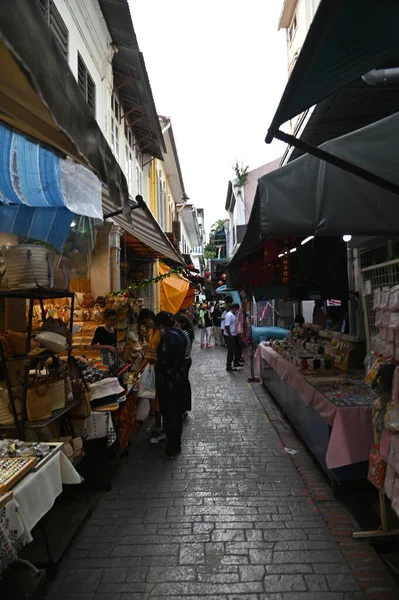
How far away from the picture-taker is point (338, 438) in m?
3.80

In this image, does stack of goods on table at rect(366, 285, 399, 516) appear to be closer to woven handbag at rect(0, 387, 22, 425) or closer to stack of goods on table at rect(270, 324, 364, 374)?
stack of goods on table at rect(270, 324, 364, 374)

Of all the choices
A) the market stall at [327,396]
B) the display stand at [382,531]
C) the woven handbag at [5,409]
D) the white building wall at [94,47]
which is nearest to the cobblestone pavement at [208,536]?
the display stand at [382,531]

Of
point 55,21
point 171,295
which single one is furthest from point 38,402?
point 171,295

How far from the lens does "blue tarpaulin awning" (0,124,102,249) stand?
10.2 ft

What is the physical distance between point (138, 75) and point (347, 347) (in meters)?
8.52

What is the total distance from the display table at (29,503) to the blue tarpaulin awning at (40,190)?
2.20m

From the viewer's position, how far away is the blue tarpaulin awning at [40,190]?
3106 mm

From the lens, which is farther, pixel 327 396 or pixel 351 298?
pixel 351 298

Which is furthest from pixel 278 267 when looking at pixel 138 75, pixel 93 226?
pixel 138 75

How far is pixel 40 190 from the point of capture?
11.1ft

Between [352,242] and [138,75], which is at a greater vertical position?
[138,75]

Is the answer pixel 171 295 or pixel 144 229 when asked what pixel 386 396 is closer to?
pixel 144 229

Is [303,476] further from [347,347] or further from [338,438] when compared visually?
[347,347]

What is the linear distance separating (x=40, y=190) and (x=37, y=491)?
7.96 feet
